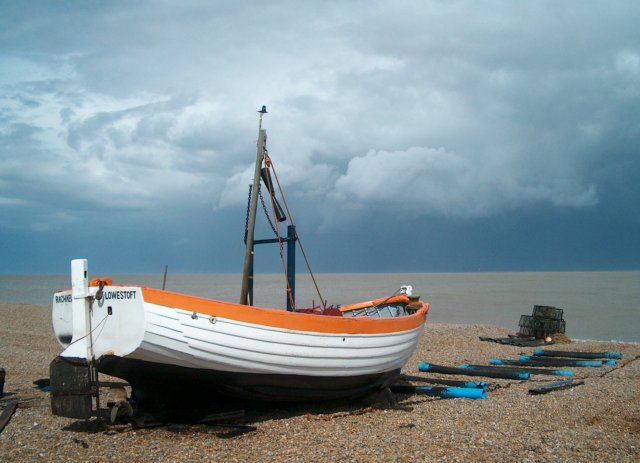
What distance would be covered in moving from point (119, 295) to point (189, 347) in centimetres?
117

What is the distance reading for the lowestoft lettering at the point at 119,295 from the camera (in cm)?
798

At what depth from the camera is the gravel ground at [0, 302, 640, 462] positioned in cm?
734

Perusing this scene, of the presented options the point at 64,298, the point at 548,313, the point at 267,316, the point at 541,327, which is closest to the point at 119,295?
the point at 64,298

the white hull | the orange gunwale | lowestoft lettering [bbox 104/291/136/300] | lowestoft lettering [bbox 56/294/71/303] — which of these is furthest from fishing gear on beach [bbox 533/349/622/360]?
lowestoft lettering [bbox 56/294/71/303]

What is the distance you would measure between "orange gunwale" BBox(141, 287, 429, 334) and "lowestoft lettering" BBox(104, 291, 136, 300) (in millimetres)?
168

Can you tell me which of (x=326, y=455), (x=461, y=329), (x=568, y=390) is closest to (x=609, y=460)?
(x=326, y=455)

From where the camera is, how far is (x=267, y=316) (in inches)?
332

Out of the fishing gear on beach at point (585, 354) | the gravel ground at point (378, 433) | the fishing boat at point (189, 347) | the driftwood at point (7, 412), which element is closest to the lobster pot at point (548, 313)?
the fishing gear on beach at point (585, 354)

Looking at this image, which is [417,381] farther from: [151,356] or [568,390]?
[151,356]

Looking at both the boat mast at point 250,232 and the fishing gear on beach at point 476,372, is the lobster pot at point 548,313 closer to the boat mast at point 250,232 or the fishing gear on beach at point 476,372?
the fishing gear on beach at point 476,372

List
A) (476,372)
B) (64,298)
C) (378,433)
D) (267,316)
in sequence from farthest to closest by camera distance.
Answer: (476,372) → (64,298) → (267,316) → (378,433)

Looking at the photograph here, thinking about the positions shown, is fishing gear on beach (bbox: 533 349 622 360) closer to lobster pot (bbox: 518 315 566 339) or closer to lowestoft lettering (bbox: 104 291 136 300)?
lobster pot (bbox: 518 315 566 339)

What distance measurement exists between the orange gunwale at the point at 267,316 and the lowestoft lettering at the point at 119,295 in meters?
0.17

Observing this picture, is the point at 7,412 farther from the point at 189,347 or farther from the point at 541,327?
the point at 541,327
